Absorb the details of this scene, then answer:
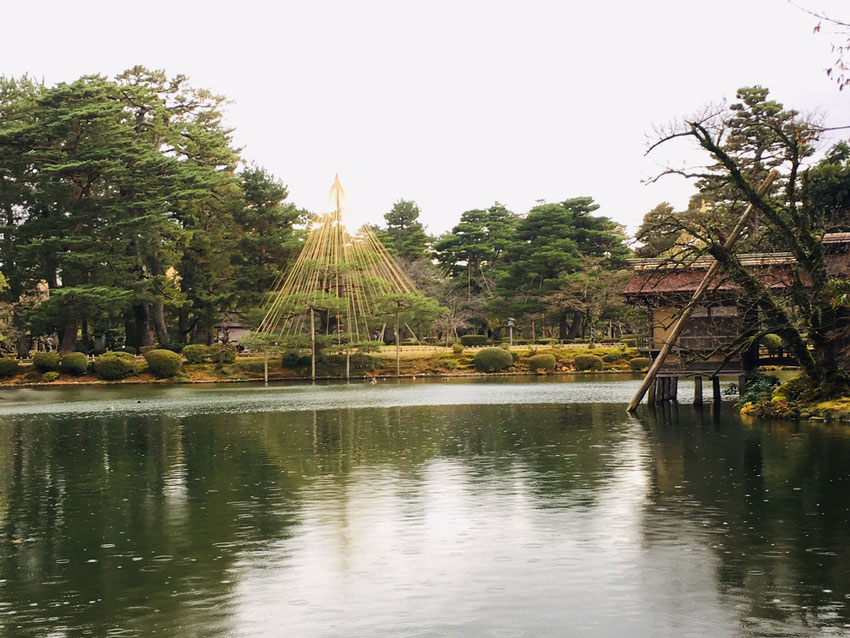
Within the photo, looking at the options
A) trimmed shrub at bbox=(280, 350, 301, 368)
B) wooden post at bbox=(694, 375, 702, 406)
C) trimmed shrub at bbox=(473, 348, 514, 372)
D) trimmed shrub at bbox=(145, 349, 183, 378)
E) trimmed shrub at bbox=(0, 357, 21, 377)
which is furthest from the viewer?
trimmed shrub at bbox=(473, 348, 514, 372)

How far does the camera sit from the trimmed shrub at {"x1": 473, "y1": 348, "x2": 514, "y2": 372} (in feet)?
185

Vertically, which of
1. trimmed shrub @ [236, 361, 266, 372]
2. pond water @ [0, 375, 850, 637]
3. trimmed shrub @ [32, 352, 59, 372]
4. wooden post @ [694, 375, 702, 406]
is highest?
trimmed shrub @ [32, 352, 59, 372]

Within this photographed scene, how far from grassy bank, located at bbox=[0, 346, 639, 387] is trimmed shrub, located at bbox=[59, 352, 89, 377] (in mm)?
321

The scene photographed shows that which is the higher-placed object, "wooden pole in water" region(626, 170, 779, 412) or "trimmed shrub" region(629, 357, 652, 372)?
"wooden pole in water" region(626, 170, 779, 412)

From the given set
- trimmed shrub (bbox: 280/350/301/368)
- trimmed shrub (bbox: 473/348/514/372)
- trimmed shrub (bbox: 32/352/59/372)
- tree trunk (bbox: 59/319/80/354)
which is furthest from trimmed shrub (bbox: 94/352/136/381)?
trimmed shrub (bbox: 473/348/514/372)

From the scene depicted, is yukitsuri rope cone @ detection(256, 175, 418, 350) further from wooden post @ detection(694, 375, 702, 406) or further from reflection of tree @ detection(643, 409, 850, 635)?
reflection of tree @ detection(643, 409, 850, 635)

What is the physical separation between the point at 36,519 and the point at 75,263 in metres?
46.8

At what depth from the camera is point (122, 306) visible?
55.9 m

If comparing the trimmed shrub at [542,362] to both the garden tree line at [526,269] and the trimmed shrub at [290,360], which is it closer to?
the garden tree line at [526,269]

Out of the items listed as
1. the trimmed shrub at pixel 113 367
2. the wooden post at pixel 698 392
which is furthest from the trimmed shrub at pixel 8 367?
the wooden post at pixel 698 392

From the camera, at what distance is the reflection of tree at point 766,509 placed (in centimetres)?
888

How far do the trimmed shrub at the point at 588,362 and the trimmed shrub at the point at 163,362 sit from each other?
80.7 ft

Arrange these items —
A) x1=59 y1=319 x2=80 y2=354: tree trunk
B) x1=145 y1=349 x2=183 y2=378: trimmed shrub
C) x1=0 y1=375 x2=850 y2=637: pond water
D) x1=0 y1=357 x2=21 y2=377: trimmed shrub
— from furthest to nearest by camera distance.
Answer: x1=59 y1=319 x2=80 y2=354: tree trunk → x1=145 y1=349 x2=183 y2=378: trimmed shrub → x1=0 y1=357 x2=21 y2=377: trimmed shrub → x1=0 y1=375 x2=850 y2=637: pond water

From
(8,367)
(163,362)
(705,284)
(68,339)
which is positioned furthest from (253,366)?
(705,284)
